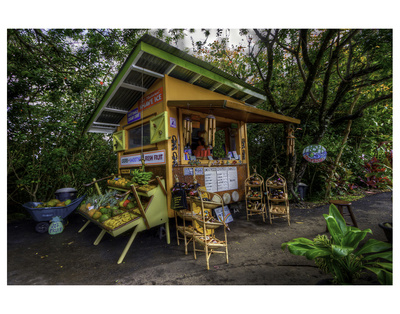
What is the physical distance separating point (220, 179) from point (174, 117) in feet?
8.04

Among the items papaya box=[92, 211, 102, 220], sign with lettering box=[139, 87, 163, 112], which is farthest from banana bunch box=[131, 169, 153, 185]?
sign with lettering box=[139, 87, 163, 112]

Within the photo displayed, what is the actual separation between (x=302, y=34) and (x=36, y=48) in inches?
326

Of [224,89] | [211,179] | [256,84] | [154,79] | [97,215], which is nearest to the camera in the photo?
[97,215]

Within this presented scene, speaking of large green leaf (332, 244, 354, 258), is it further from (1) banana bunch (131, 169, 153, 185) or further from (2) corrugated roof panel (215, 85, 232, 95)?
(2) corrugated roof panel (215, 85, 232, 95)

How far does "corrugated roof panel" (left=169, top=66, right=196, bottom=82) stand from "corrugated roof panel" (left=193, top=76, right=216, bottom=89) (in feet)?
1.05

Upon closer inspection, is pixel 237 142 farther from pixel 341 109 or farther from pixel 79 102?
pixel 79 102

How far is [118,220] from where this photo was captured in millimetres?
3654

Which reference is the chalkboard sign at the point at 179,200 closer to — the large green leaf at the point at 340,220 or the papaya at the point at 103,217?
the papaya at the point at 103,217

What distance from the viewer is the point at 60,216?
5.00m

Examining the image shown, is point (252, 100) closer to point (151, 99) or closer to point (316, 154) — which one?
point (316, 154)

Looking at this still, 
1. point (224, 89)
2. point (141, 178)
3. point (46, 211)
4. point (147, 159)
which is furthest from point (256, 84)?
point (46, 211)

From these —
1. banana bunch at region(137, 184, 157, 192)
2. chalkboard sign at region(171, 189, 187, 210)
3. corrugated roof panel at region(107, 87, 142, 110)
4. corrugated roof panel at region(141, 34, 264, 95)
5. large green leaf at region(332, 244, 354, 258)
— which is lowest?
large green leaf at region(332, 244, 354, 258)

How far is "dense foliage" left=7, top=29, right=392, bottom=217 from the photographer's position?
4.54m

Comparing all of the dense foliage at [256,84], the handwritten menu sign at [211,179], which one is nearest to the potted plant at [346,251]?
the dense foliage at [256,84]
